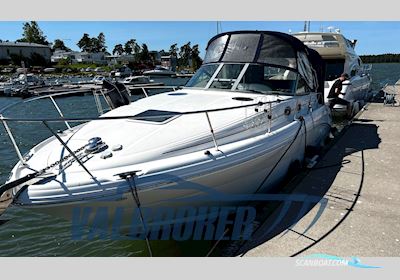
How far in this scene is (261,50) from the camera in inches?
236

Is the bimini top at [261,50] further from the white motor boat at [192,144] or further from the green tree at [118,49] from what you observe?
the green tree at [118,49]

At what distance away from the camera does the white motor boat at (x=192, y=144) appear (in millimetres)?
3441

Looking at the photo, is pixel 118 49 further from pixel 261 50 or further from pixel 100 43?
pixel 261 50

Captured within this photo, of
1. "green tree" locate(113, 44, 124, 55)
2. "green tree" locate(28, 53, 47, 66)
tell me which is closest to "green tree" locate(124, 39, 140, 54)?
"green tree" locate(113, 44, 124, 55)

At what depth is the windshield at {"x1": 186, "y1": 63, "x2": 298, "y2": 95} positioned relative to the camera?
576cm

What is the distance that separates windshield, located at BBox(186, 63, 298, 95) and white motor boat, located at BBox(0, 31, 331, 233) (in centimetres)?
2

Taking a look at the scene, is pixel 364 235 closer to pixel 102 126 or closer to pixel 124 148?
pixel 124 148

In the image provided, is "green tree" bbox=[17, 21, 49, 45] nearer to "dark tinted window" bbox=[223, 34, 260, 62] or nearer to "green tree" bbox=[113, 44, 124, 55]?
"green tree" bbox=[113, 44, 124, 55]

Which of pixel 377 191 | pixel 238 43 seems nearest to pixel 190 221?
pixel 377 191

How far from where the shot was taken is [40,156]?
422 cm

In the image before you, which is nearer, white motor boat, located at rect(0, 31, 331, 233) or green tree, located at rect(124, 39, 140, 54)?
white motor boat, located at rect(0, 31, 331, 233)

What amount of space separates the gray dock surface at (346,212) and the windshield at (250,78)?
1.64m

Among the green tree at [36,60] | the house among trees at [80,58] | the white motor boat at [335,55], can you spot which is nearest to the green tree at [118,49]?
the house among trees at [80,58]
